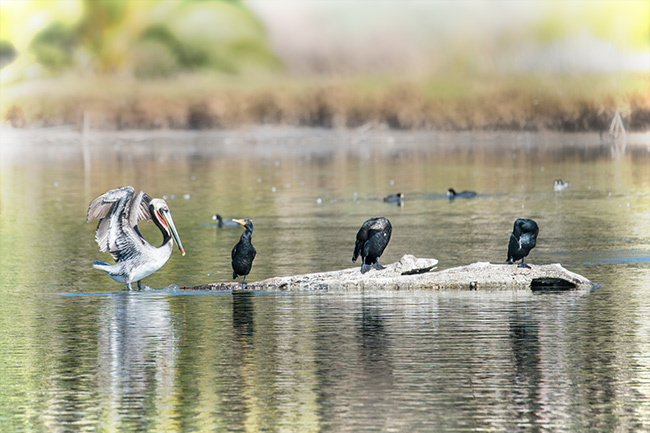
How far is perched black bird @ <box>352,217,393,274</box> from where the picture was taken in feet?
82.1

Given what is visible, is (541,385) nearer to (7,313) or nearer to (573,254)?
(7,313)

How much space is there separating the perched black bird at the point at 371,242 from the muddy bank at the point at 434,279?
0.23 metres

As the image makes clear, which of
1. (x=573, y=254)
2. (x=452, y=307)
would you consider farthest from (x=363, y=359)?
(x=573, y=254)

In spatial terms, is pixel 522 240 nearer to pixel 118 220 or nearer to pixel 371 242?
pixel 371 242

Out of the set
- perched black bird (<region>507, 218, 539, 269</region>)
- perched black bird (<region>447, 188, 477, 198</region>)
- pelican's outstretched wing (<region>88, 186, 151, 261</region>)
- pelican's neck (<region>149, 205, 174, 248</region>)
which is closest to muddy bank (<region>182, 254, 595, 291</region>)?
perched black bird (<region>507, 218, 539, 269</region>)

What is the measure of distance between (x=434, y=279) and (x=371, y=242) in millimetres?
1472

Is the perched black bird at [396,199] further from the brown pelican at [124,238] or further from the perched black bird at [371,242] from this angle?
the brown pelican at [124,238]

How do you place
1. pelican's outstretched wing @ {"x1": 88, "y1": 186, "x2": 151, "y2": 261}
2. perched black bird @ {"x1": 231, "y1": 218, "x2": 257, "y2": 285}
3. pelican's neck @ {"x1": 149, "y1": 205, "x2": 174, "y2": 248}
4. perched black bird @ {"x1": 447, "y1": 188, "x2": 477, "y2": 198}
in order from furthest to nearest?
perched black bird @ {"x1": 447, "y1": 188, "x2": 477, "y2": 198}, perched black bird @ {"x1": 231, "y1": 218, "x2": 257, "y2": 285}, pelican's neck @ {"x1": 149, "y1": 205, "x2": 174, "y2": 248}, pelican's outstretched wing @ {"x1": 88, "y1": 186, "x2": 151, "y2": 261}

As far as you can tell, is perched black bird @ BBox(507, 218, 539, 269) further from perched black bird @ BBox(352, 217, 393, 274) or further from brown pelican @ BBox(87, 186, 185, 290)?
brown pelican @ BBox(87, 186, 185, 290)

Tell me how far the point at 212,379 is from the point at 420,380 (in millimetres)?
2912

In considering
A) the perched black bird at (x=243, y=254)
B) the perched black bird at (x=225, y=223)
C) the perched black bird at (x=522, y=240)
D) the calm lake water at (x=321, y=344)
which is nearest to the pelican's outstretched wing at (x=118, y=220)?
the calm lake water at (x=321, y=344)

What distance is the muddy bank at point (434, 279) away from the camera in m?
24.8

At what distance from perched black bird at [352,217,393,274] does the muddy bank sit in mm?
231

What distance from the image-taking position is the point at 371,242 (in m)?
25.0
